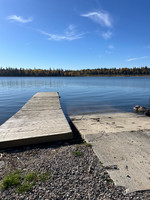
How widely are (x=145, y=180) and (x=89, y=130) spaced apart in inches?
118

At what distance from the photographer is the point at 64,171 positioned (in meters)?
3.07

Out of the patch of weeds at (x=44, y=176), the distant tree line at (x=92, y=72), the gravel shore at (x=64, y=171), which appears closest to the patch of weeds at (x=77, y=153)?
the gravel shore at (x=64, y=171)

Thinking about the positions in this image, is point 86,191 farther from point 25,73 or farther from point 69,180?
point 25,73

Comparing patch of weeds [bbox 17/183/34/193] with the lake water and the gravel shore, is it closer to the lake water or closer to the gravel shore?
the gravel shore

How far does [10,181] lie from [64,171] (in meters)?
1.08

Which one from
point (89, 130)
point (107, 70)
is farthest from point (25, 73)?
point (89, 130)

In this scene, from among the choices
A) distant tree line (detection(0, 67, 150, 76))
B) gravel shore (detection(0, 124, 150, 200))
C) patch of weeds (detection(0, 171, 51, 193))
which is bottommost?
gravel shore (detection(0, 124, 150, 200))

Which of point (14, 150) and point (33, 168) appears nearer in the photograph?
→ point (33, 168)

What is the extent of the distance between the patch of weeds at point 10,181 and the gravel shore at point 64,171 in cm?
12

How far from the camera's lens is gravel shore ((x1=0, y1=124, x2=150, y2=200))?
7.96 feet

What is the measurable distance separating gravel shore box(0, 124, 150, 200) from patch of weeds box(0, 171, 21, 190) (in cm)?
12

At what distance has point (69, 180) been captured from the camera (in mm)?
2785

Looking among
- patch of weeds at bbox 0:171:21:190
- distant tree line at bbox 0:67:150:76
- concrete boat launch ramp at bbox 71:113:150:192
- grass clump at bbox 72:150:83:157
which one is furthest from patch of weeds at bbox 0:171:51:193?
distant tree line at bbox 0:67:150:76

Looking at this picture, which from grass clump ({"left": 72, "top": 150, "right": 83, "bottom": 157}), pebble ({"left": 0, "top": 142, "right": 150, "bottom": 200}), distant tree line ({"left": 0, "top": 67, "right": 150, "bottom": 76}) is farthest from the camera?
distant tree line ({"left": 0, "top": 67, "right": 150, "bottom": 76})
